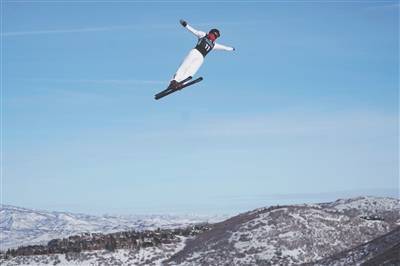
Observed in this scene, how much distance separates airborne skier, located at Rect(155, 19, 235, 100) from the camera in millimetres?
36438

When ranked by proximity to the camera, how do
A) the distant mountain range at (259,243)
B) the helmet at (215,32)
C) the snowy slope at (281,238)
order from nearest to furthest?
the helmet at (215,32), the snowy slope at (281,238), the distant mountain range at (259,243)

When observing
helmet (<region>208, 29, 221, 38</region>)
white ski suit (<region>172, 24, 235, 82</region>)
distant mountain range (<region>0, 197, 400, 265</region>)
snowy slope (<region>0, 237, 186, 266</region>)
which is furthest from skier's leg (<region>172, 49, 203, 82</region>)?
snowy slope (<region>0, 237, 186, 266</region>)

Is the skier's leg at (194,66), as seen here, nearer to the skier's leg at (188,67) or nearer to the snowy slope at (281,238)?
the skier's leg at (188,67)

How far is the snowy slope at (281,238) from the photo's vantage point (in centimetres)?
7150

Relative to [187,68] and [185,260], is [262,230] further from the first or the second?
[187,68]

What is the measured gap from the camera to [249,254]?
7225cm

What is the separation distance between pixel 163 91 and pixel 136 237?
5322 cm

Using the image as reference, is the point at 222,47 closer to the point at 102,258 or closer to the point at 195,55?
the point at 195,55

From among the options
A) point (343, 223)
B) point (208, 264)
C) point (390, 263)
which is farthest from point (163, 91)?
point (343, 223)

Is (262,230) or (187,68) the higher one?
(187,68)

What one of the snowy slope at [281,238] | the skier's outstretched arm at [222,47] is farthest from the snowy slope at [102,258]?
the skier's outstretched arm at [222,47]

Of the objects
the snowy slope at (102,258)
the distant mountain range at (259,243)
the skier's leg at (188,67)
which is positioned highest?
the skier's leg at (188,67)

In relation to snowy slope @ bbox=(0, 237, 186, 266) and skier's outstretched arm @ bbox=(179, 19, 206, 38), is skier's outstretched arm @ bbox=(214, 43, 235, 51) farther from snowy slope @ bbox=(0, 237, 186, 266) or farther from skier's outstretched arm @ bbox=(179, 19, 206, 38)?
snowy slope @ bbox=(0, 237, 186, 266)

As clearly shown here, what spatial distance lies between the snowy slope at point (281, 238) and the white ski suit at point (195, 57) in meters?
37.9
